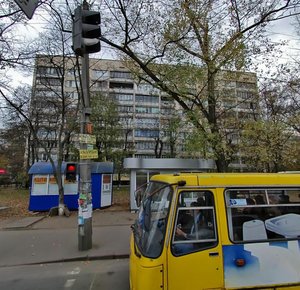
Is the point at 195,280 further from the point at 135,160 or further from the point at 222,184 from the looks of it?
the point at 135,160

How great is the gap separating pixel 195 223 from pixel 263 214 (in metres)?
0.96

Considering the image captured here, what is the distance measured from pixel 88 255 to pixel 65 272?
1.04 m

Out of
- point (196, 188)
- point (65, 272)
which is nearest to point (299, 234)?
point (196, 188)

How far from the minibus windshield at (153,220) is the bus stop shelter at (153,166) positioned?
1031 cm

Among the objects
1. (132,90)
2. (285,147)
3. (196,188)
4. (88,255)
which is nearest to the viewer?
(196,188)

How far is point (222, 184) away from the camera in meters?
3.71

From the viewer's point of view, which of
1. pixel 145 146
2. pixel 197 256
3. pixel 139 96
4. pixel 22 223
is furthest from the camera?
pixel 139 96

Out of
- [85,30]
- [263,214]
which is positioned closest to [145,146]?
[85,30]

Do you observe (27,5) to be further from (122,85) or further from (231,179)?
(122,85)

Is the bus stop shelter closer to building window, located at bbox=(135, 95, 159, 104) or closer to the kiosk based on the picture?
the kiosk

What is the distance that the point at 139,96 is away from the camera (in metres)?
59.5

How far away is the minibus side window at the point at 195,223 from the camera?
3496 mm

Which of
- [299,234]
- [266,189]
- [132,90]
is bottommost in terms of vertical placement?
[299,234]

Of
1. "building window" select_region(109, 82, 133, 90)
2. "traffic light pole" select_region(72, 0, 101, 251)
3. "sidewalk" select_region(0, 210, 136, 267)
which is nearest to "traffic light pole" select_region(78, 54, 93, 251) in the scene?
"traffic light pole" select_region(72, 0, 101, 251)
